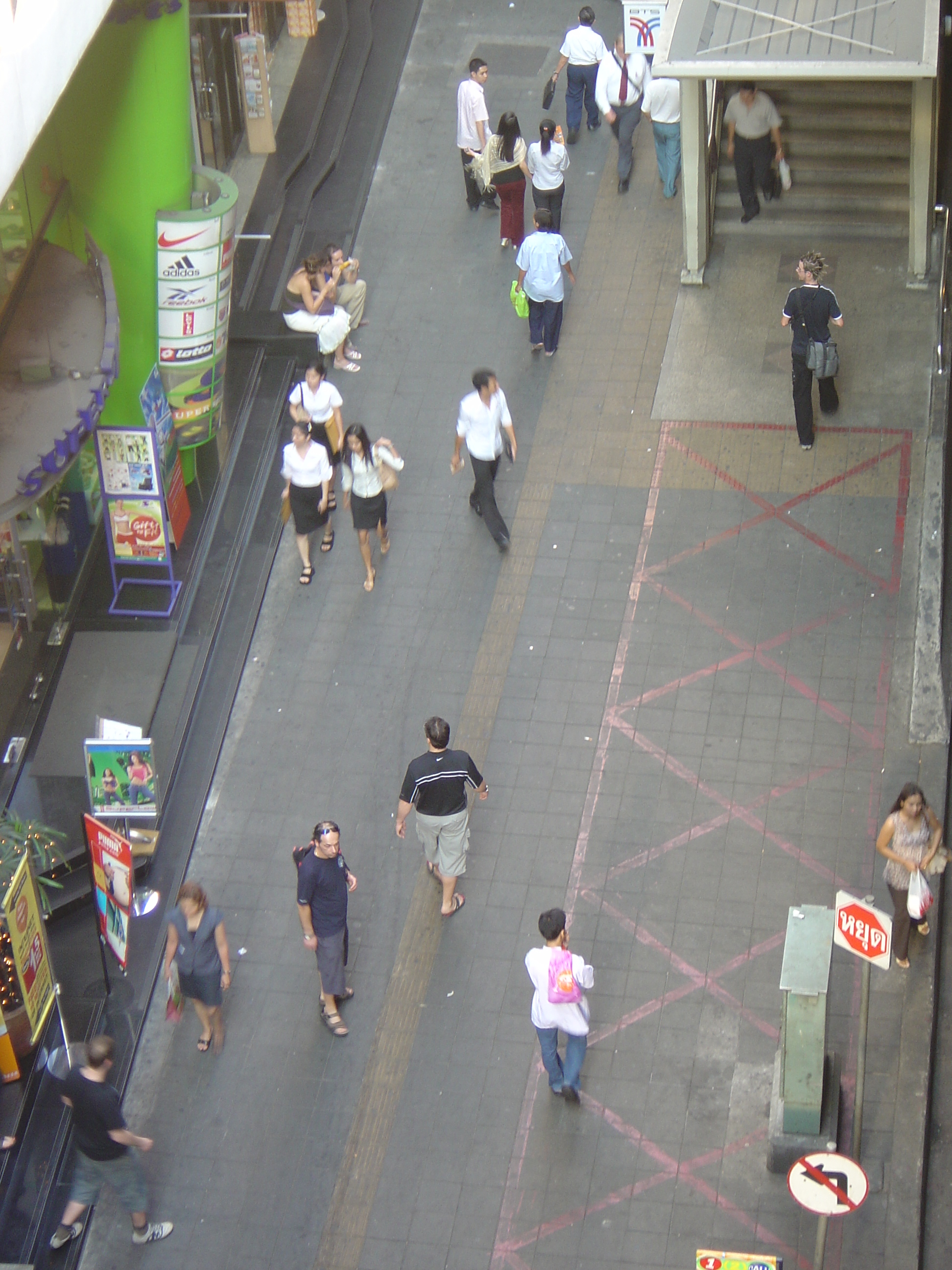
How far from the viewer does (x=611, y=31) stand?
62.3 ft

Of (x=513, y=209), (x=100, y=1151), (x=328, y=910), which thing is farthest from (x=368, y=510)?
(x=100, y=1151)

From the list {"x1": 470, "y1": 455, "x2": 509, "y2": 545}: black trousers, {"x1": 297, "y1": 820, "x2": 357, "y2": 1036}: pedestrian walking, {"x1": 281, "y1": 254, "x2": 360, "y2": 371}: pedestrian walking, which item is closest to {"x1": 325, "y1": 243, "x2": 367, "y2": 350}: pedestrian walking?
{"x1": 281, "y1": 254, "x2": 360, "y2": 371}: pedestrian walking

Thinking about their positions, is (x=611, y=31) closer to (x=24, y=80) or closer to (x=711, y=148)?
(x=711, y=148)

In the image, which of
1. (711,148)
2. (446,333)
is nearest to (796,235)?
(711,148)

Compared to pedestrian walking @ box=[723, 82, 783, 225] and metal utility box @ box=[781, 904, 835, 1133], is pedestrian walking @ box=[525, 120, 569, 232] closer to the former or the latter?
pedestrian walking @ box=[723, 82, 783, 225]

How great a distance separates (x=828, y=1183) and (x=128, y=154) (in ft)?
30.7

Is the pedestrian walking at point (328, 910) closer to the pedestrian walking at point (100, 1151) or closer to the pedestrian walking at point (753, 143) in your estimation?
the pedestrian walking at point (100, 1151)

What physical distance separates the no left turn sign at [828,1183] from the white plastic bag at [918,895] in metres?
3.00

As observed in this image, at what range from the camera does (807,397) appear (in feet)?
46.4

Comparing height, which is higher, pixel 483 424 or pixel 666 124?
pixel 666 124

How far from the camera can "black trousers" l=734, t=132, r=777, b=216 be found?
16219 mm

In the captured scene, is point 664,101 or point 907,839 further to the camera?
point 664,101

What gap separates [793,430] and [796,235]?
2.80m

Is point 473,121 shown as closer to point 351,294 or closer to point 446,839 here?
point 351,294
